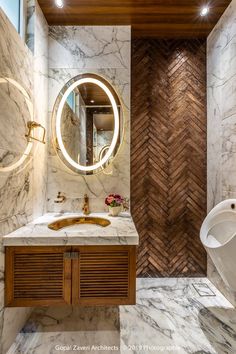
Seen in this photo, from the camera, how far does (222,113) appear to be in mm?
2289

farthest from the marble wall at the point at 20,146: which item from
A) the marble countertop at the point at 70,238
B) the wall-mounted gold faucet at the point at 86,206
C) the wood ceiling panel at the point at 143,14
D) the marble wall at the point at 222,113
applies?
the marble wall at the point at 222,113

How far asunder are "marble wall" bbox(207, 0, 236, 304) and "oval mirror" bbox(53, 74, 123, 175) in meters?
1.05

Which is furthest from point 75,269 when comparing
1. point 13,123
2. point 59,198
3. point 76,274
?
point 13,123

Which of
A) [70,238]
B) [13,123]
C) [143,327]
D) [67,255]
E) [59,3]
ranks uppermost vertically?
[59,3]

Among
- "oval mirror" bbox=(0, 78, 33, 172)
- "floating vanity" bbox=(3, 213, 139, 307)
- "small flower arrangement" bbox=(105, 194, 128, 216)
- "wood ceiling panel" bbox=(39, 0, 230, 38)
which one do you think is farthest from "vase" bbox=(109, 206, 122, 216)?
"wood ceiling panel" bbox=(39, 0, 230, 38)

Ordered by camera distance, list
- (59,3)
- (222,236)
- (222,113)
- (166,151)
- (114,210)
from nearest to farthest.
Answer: (222,236) → (59,3) → (114,210) → (222,113) → (166,151)

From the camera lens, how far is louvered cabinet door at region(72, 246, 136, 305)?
1.58 m

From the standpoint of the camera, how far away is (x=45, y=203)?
233 cm

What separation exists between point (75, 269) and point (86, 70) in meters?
1.94

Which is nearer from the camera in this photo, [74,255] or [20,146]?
[74,255]

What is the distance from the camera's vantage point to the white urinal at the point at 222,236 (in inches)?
63.7

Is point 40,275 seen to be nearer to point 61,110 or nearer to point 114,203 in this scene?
point 114,203

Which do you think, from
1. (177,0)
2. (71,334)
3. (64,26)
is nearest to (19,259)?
(71,334)

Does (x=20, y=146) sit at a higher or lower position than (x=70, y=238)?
higher
